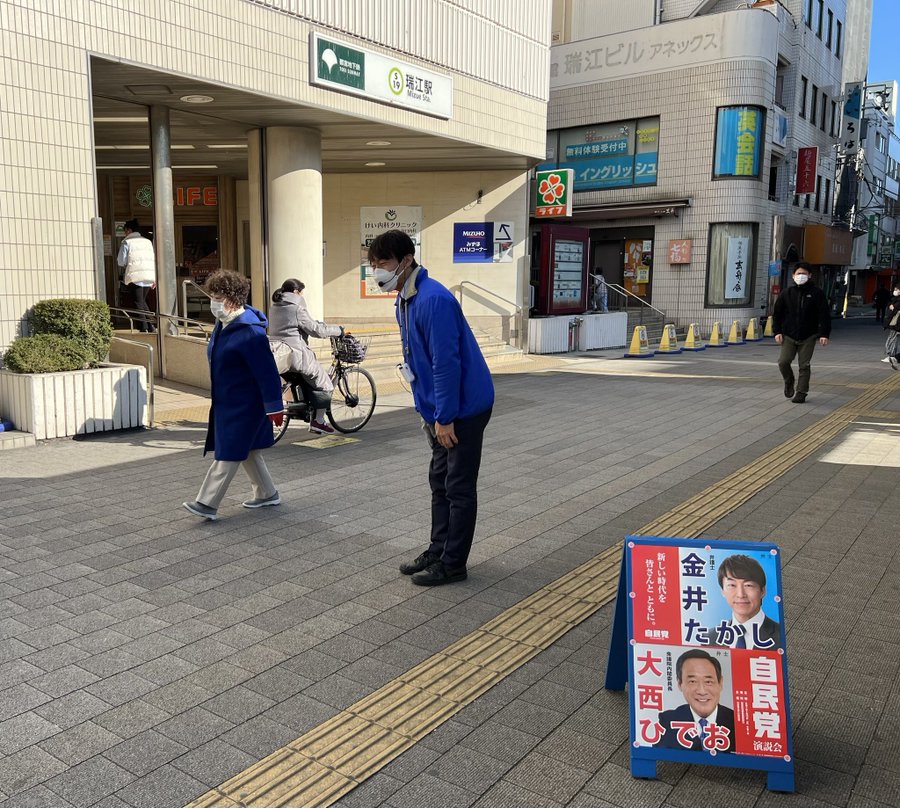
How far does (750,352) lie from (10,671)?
779 inches

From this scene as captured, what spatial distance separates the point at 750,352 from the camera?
67.8ft

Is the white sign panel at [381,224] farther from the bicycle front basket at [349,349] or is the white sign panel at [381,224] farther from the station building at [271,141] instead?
the bicycle front basket at [349,349]

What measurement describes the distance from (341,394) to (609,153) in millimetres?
21400

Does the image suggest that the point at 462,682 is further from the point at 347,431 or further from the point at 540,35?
the point at 540,35

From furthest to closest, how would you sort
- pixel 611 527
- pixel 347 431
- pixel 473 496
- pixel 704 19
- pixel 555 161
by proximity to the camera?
pixel 555 161 → pixel 704 19 → pixel 347 431 → pixel 611 527 → pixel 473 496

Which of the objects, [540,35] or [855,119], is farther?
[855,119]

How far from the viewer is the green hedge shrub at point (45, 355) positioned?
8.04 meters

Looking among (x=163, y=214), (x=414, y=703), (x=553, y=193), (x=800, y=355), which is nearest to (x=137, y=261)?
(x=163, y=214)

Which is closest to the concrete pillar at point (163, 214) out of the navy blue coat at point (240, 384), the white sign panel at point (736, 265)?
the navy blue coat at point (240, 384)

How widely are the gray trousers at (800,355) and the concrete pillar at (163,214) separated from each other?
8481 millimetres

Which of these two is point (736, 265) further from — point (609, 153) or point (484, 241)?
point (484, 241)

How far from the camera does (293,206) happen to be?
1329cm

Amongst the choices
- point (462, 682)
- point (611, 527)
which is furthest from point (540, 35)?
point (462, 682)

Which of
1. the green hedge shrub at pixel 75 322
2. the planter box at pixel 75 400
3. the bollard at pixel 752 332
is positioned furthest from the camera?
the bollard at pixel 752 332
